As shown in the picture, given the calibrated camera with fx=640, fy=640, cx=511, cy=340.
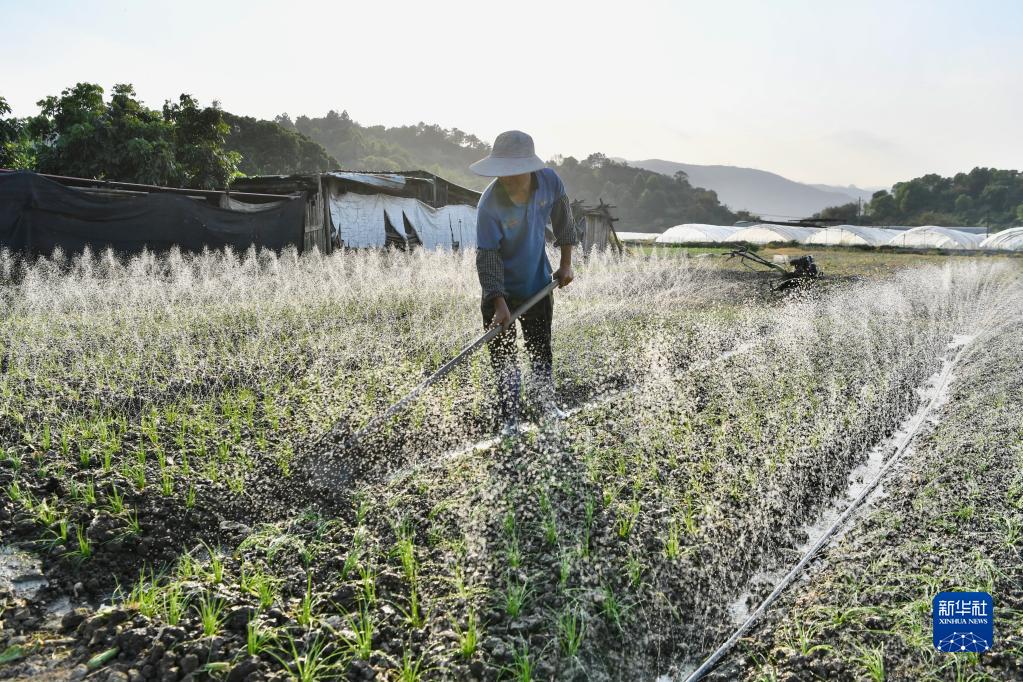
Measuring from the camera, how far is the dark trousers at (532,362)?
168 inches

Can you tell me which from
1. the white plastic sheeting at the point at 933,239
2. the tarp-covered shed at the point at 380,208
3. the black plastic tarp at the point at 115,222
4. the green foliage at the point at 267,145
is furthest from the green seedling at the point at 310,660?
the white plastic sheeting at the point at 933,239

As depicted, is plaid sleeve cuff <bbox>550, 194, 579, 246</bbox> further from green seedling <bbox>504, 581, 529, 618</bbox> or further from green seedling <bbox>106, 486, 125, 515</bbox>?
green seedling <bbox>106, 486, 125, 515</bbox>

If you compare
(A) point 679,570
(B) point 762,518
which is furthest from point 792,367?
(A) point 679,570

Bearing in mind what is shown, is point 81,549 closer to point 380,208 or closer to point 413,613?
point 413,613

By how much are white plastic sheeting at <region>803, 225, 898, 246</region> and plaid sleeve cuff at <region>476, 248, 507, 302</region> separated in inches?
1743

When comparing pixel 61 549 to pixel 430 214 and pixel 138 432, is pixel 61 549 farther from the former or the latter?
pixel 430 214

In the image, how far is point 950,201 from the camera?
71062 mm

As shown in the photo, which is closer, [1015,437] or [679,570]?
[679,570]

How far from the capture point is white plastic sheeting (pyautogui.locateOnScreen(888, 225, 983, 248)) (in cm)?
4097

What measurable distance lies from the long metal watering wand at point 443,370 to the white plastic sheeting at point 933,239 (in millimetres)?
44611

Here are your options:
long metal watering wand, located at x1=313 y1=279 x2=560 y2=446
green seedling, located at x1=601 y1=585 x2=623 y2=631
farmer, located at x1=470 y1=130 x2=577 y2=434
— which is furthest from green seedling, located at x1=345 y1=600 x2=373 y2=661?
farmer, located at x1=470 y1=130 x2=577 y2=434

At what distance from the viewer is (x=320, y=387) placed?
4805mm

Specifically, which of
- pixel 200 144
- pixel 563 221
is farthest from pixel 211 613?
pixel 200 144

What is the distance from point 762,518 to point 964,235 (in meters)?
49.2
